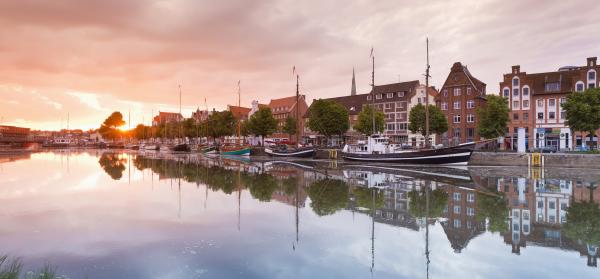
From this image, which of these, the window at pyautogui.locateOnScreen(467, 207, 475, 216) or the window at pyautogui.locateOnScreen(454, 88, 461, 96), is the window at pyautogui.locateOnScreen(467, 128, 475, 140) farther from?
the window at pyautogui.locateOnScreen(467, 207, 475, 216)

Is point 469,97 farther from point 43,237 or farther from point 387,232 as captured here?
point 43,237

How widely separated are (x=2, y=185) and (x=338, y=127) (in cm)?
5354

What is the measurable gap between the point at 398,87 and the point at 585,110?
41.6 m

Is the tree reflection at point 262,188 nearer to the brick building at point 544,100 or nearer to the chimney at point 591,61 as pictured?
the brick building at point 544,100

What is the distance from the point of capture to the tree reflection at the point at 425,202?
17969 millimetres

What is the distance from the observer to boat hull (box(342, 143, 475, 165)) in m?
44.8

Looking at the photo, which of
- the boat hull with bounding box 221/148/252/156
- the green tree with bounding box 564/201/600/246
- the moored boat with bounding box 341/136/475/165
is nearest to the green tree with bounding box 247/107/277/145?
the boat hull with bounding box 221/148/252/156

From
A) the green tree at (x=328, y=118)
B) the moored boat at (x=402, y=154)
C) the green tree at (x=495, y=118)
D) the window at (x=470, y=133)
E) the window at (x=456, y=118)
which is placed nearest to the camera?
the moored boat at (x=402, y=154)

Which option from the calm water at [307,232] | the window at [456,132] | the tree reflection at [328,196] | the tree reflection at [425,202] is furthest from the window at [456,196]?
the window at [456,132]

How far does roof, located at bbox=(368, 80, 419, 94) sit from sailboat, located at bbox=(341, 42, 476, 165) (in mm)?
29337

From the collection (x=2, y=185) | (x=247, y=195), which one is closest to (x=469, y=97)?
(x=247, y=195)

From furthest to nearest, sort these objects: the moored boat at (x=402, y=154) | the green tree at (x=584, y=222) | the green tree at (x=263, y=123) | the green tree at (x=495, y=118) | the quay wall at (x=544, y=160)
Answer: the green tree at (x=263, y=123) → the green tree at (x=495, y=118) → the moored boat at (x=402, y=154) → the quay wall at (x=544, y=160) → the green tree at (x=584, y=222)

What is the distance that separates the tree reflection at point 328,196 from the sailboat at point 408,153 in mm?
18768

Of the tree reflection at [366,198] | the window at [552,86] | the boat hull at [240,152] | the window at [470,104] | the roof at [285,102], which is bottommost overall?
the tree reflection at [366,198]
